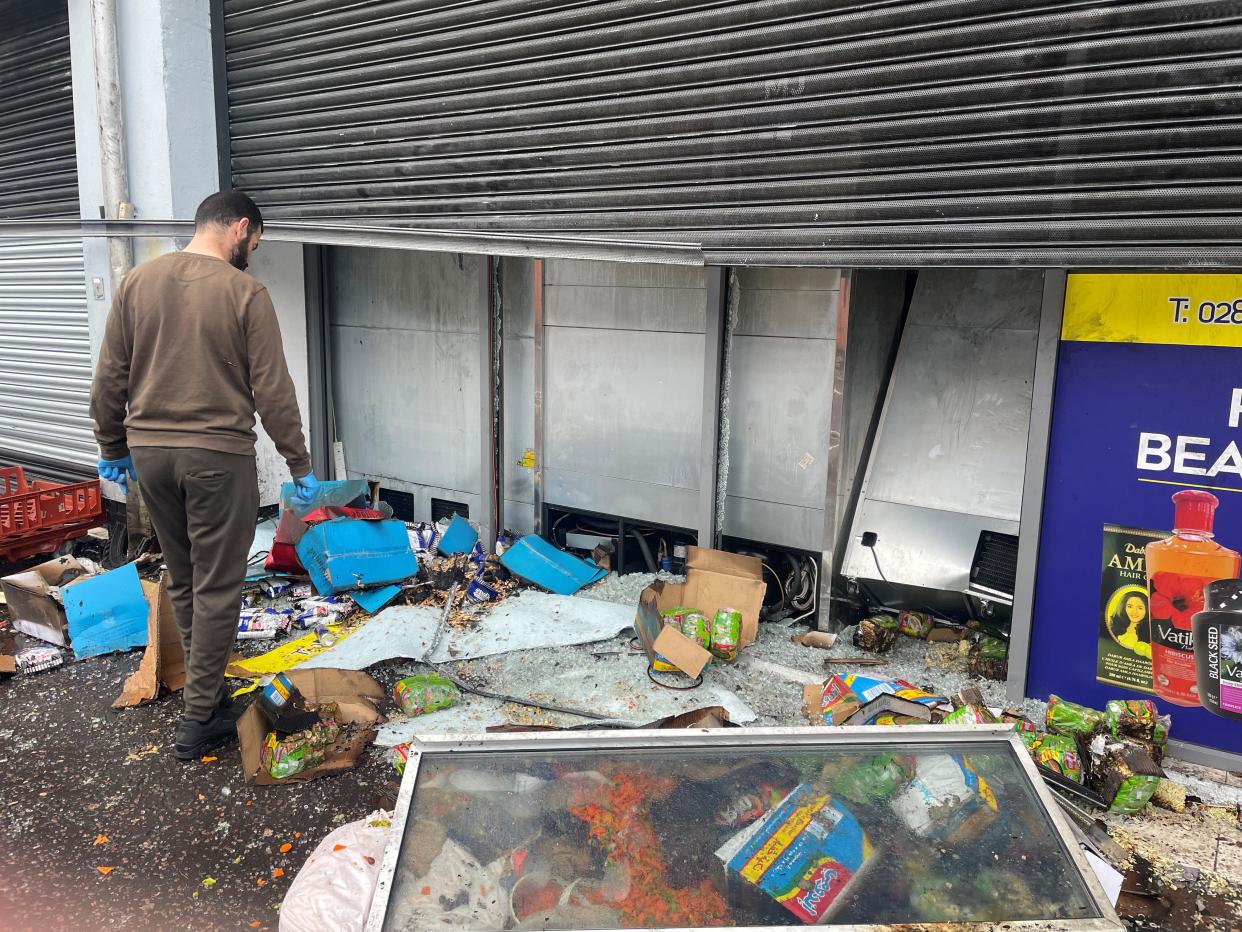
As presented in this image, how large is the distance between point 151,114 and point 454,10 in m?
2.42

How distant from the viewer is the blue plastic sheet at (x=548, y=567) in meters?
4.96

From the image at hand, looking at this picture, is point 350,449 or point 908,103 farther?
point 350,449

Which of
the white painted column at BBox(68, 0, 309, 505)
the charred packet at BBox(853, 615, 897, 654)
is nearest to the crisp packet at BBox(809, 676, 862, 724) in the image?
the charred packet at BBox(853, 615, 897, 654)

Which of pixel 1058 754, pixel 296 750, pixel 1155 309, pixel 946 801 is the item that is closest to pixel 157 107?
pixel 296 750

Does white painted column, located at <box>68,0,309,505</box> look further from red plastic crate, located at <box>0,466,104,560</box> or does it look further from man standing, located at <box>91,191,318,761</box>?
man standing, located at <box>91,191,318,761</box>

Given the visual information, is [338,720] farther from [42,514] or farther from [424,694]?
[42,514]

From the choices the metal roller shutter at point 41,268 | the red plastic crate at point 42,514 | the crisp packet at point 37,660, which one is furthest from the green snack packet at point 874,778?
the metal roller shutter at point 41,268

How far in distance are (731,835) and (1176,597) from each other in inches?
91.6

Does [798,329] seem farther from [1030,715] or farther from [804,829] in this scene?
[804,829]

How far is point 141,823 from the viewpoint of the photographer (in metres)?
2.98

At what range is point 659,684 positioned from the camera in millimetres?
3828

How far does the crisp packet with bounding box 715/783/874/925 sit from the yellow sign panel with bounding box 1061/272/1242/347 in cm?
237

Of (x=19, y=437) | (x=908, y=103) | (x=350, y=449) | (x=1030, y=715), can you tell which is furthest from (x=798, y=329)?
(x=19, y=437)

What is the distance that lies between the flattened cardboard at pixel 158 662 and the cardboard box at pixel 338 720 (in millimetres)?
637
